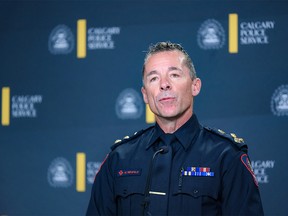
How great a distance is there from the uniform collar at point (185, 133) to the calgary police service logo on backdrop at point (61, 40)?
141 cm

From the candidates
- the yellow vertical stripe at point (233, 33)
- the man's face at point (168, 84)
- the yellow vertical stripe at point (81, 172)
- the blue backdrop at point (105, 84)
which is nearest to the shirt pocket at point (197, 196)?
the man's face at point (168, 84)

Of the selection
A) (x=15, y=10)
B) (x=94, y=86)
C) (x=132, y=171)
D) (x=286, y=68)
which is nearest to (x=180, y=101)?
(x=132, y=171)

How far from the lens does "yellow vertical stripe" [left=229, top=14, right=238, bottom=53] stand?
2.41m

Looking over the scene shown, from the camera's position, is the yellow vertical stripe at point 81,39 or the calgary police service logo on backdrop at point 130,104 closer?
the calgary police service logo on backdrop at point 130,104

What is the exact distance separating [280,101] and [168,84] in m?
1.14

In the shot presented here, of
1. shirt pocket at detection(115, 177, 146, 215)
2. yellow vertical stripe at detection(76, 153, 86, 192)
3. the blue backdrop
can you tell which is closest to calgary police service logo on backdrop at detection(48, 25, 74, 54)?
the blue backdrop

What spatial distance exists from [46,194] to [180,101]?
1.56m

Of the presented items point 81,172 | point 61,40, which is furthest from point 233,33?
point 81,172

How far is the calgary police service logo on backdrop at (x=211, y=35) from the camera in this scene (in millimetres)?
2438

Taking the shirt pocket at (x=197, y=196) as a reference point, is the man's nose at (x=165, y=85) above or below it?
above

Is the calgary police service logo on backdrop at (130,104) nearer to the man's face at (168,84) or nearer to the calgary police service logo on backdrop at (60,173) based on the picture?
the calgary police service logo on backdrop at (60,173)

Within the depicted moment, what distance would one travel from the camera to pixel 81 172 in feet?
8.63

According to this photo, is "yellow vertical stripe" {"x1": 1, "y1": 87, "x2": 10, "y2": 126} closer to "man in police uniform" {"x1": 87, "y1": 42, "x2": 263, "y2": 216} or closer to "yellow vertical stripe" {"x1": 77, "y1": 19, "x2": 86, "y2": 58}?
"yellow vertical stripe" {"x1": 77, "y1": 19, "x2": 86, "y2": 58}

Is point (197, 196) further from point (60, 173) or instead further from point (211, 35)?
point (60, 173)
